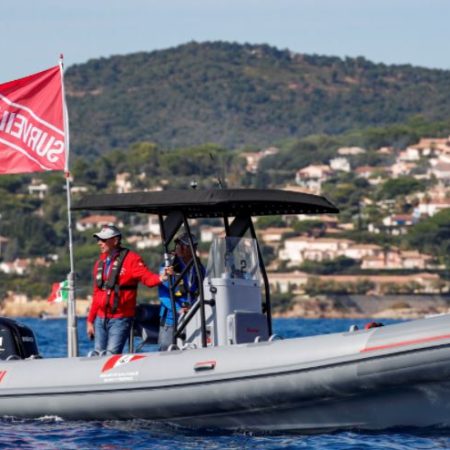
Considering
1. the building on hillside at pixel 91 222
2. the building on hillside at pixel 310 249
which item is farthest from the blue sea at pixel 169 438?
the building on hillside at pixel 91 222

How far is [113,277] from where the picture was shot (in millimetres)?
13664

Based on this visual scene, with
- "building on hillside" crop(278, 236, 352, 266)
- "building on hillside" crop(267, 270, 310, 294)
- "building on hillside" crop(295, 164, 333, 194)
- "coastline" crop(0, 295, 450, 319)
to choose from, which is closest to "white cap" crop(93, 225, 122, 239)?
"coastline" crop(0, 295, 450, 319)

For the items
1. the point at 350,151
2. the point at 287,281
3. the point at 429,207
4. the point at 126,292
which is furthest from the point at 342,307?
the point at 126,292

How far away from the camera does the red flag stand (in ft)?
48.6

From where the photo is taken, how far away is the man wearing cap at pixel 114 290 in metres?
13.6

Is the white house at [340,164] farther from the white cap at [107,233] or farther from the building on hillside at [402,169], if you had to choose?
the white cap at [107,233]

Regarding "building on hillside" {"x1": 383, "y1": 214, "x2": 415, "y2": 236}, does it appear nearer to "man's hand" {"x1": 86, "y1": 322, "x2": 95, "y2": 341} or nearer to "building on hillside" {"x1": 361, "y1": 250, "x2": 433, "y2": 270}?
"building on hillside" {"x1": 361, "y1": 250, "x2": 433, "y2": 270}

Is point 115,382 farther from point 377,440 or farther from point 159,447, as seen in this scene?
point 377,440

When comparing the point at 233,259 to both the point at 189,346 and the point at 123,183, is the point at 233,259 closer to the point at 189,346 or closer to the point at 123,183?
the point at 189,346

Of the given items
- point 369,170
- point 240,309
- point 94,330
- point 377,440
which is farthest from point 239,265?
point 369,170

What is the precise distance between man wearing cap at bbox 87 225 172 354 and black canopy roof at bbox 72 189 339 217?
1.08ft

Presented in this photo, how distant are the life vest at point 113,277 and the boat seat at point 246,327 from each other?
950 mm

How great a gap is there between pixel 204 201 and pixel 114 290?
3.81 feet

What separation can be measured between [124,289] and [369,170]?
163 metres
